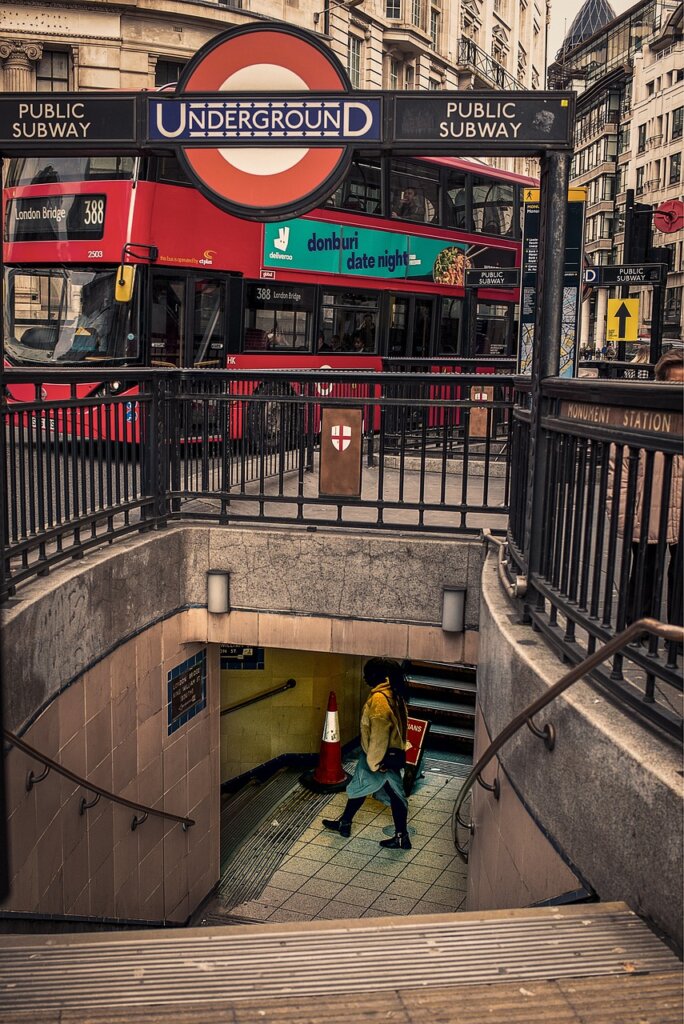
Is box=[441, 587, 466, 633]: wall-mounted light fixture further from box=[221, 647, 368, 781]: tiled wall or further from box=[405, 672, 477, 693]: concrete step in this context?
box=[405, 672, 477, 693]: concrete step

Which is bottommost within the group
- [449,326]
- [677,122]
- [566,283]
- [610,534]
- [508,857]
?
[508,857]

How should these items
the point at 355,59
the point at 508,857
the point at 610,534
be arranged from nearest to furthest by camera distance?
1. the point at 610,534
2. the point at 508,857
3. the point at 355,59

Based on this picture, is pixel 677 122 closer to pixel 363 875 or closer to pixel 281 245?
A: pixel 281 245

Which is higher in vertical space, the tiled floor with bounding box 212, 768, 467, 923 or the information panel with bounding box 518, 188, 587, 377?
the information panel with bounding box 518, 188, 587, 377

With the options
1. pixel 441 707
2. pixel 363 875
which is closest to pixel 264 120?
pixel 363 875

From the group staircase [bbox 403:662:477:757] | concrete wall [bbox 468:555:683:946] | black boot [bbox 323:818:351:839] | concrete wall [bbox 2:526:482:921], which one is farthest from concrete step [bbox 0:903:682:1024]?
staircase [bbox 403:662:477:757]

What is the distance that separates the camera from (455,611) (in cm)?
752

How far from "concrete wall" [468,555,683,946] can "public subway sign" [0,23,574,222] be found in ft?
7.75

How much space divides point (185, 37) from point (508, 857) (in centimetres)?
3040

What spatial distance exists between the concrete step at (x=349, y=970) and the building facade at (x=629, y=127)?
57.7m

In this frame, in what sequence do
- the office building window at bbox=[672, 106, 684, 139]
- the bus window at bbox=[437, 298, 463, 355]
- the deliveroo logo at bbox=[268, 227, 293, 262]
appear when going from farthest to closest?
the office building window at bbox=[672, 106, 684, 139], the bus window at bbox=[437, 298, 463, 355], the deliveroo logo at bbox=[268, 227, 293, 262]

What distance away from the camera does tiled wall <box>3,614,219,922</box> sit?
5.49 m

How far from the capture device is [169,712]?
25.9 ft

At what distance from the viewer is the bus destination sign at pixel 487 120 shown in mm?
5270
